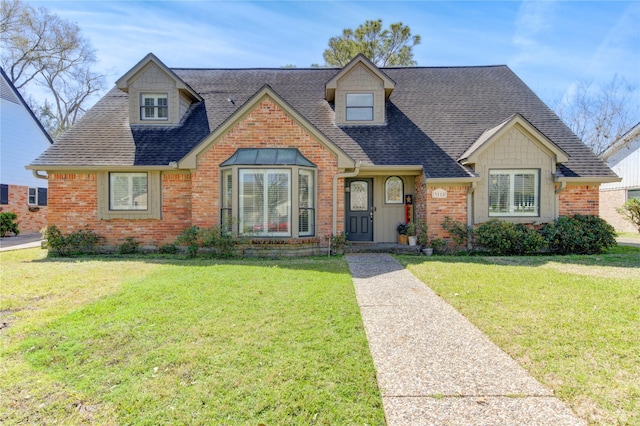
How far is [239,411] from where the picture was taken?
2.61m

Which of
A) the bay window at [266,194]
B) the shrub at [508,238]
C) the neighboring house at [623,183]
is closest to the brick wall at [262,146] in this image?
the bay window at [266,194]

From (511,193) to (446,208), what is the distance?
212 centimetres

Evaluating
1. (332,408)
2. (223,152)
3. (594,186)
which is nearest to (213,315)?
(332,408)

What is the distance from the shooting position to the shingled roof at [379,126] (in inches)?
424

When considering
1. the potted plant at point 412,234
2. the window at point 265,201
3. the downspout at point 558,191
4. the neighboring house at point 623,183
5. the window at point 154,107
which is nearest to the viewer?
the window at point 265,201

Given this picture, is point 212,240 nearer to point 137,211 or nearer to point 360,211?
point 137,211

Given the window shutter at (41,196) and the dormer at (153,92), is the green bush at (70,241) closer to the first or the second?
the dormer at (153,92)

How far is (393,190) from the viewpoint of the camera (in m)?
11.9

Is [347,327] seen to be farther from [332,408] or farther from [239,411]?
[239,411]

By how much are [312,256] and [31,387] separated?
7.13 metres

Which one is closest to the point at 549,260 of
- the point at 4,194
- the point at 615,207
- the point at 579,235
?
the point at 579,235

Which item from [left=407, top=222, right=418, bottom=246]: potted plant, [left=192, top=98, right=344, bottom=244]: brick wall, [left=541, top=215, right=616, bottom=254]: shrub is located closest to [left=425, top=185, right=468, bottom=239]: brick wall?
[left=407, top=222, right=418, bottom=246]: potted plant

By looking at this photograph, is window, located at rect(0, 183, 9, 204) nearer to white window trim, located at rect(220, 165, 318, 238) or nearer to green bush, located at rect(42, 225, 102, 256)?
green bush, located at rect(42, 225, 102, 256)

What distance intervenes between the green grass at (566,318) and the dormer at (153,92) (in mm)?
9767
